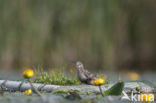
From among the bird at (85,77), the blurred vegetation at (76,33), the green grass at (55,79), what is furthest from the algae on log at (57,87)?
the blurred vegetation at (76,33)

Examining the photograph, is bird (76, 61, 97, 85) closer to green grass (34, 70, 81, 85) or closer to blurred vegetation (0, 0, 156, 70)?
green grass (34, 70, 81, 85)

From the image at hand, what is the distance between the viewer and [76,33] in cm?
1033

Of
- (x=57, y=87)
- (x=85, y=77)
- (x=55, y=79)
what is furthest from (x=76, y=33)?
(x=57, y=87)

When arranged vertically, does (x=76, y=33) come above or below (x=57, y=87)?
above

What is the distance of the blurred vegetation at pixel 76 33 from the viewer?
1027 centimetres

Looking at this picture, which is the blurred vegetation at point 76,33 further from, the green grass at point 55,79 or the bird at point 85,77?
the bird at point 85,77

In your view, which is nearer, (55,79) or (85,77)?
(85,77)

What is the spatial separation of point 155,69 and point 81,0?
101 inches

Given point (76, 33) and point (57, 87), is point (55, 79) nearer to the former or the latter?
point (57, 87)

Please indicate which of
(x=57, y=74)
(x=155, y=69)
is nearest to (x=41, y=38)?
(x=155, y=69)

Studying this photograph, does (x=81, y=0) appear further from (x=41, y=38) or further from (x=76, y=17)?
(x=41, y=38)

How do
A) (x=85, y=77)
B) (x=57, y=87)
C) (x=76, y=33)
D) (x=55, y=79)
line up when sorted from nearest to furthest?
(x=57, y=87), (x=85, y=77), (x=55, y=79), (x=76, y=33)

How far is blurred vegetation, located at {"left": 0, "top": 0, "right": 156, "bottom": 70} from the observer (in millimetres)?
10266

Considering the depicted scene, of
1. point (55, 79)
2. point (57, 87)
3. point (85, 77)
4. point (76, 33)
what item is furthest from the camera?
point (76, 33)
